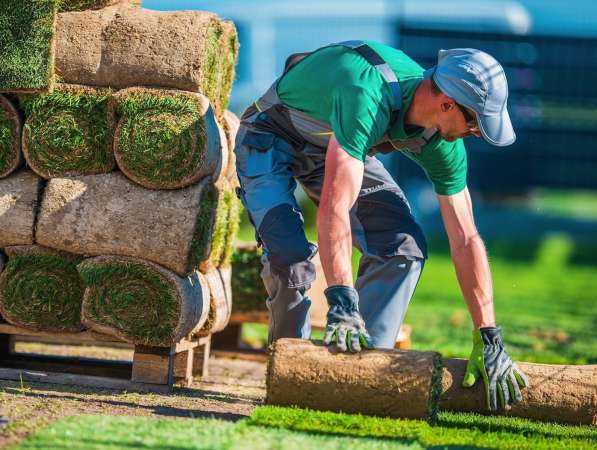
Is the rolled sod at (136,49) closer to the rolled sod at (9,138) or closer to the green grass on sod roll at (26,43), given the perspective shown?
the green grass on sod roll at (26,43)

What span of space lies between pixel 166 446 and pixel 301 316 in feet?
5.13

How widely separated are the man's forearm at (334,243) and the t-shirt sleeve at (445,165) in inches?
32.3

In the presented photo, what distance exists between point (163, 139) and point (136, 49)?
0.53 metres

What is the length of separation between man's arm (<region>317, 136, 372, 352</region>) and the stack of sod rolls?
1.03 meters

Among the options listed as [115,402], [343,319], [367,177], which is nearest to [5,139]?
[115,402]

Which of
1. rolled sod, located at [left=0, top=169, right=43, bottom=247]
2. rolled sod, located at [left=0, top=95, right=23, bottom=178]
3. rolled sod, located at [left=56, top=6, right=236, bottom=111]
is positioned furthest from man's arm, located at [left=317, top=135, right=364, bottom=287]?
rolled sod, located at [left=0, top=95, right=23, bottom=178]

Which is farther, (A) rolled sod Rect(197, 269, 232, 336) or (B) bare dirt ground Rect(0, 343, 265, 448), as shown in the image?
(A) rolled sod Rect(197, 269, 232, 336)

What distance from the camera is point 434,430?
380 centimetres

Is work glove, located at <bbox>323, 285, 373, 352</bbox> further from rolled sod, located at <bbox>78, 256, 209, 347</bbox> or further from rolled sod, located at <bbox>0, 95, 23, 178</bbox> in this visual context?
rolled sod, located at <bbox>0, 95, 23, 178</bbox>

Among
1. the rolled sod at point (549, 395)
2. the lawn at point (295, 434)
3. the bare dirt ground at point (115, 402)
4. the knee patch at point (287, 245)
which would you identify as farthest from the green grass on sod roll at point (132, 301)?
the rolled sod at point (549, 395)

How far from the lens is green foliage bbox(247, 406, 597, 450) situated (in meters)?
3.55

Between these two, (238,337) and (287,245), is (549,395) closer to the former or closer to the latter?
(287,245)

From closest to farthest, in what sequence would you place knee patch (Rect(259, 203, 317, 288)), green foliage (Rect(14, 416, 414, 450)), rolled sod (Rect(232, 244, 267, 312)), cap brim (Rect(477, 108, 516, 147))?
green foliage (Rect(14, 416, 414, 450)), cap brim (Rect(477, 108, 516, 147)), knee patch (Rect(259, 203, 317, 288)), rolled sod (Rect(232, 244, 267, 312))

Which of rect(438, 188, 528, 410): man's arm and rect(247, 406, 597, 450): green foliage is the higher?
rect(438, 188, 528, 410): man's arm
